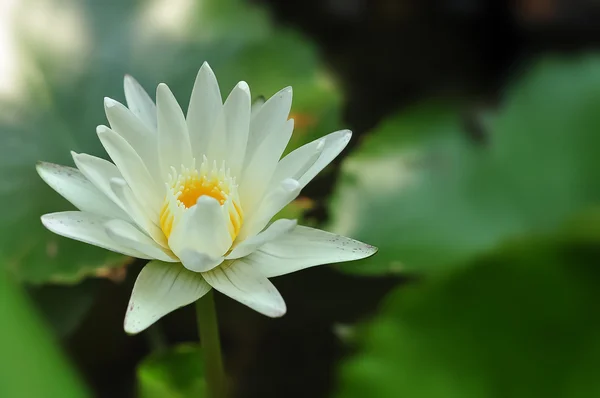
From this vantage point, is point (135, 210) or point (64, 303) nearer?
point (135, 210)

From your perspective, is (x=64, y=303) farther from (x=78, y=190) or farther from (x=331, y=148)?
(x=331, y=148)

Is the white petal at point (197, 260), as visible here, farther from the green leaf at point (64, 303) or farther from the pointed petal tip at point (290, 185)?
the green leaf at point (64, 303)

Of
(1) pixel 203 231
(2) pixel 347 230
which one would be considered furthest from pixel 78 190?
(2) pixel 347 230

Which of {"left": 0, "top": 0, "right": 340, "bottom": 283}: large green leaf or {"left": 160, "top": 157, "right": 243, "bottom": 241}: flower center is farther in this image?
{"left": 0, "top": 0, "right": 340, "bottom": 283}: large green leaf

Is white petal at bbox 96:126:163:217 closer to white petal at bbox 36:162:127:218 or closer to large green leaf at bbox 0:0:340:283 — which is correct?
white petal at bbox 36:162:127:218

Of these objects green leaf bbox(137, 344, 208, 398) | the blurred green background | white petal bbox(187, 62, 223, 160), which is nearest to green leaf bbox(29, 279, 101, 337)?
the blurred green background

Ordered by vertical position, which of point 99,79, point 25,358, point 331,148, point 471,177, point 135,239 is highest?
point 99,79

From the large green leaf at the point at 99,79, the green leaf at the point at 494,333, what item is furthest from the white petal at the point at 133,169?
the green leaf at the point at 494,333
